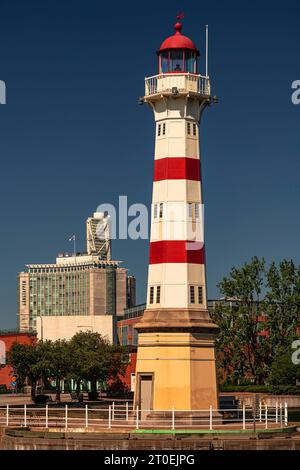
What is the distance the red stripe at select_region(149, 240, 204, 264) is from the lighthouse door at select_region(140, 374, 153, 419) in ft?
23.1

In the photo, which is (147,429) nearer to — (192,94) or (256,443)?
(256,443)

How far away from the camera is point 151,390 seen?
63.3 meters

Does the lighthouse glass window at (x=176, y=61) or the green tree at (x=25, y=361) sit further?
the green tree at (x=25, y=361)

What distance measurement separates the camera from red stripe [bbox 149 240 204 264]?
209 ft

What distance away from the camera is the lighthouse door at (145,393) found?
208 feet

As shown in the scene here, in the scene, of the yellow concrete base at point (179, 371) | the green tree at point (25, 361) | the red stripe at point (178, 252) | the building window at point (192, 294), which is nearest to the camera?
the yellow concrete base at point (179, 371)

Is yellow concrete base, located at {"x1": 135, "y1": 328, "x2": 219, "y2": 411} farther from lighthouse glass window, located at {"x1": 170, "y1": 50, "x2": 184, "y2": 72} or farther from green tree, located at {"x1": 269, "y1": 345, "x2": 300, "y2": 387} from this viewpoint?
green tree, located at {"x1": 269, "y1": 345, "x2": 300, "y2": 387}

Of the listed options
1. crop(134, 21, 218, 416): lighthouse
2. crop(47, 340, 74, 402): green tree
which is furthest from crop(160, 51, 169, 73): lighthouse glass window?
crop(47, 340, 74, 402): green tree

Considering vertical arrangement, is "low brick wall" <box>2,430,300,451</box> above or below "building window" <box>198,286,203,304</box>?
below

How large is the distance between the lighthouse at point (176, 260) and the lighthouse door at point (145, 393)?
54mm

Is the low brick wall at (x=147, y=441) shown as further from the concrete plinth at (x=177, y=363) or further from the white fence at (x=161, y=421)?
the concrete plinth at (x=177, y=363)

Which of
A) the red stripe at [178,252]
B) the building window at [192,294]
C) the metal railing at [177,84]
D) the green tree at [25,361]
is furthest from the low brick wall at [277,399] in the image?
the metal railing at [177,84]

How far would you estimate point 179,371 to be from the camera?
62688mm
